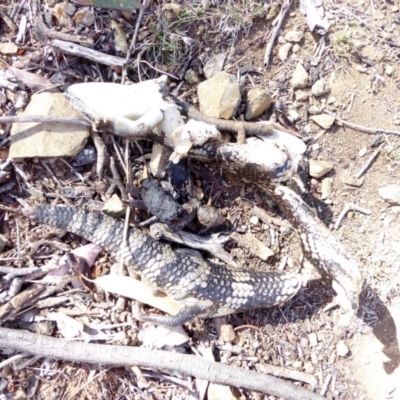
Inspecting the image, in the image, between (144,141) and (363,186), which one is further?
(363,186)

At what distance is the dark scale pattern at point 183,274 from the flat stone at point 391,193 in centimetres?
64

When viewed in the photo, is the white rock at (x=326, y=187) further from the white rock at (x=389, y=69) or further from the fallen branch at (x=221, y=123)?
the white rock at (x=389, y=69)

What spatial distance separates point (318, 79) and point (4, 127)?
4.79ft

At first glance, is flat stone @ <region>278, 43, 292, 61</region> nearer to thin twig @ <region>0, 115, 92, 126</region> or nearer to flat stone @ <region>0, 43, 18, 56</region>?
thin twig @ <region>0, 115, 92, 126</region>

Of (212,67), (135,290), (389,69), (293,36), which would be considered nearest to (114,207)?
(135,290)

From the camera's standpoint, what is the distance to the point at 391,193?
2.28 metres

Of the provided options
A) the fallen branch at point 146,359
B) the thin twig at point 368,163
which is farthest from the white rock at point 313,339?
the thin twig at point 368,163

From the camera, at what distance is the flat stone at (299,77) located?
2227 mm

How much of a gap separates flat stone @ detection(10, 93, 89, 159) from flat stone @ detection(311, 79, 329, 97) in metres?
1.08

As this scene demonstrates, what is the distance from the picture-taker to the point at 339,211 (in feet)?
7.58

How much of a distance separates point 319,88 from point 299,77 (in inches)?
4.3

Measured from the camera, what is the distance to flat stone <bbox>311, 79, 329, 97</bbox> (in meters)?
2.24

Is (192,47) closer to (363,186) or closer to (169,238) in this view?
(169,238)

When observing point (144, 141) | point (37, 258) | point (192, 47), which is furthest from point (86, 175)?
point (192, 47)
